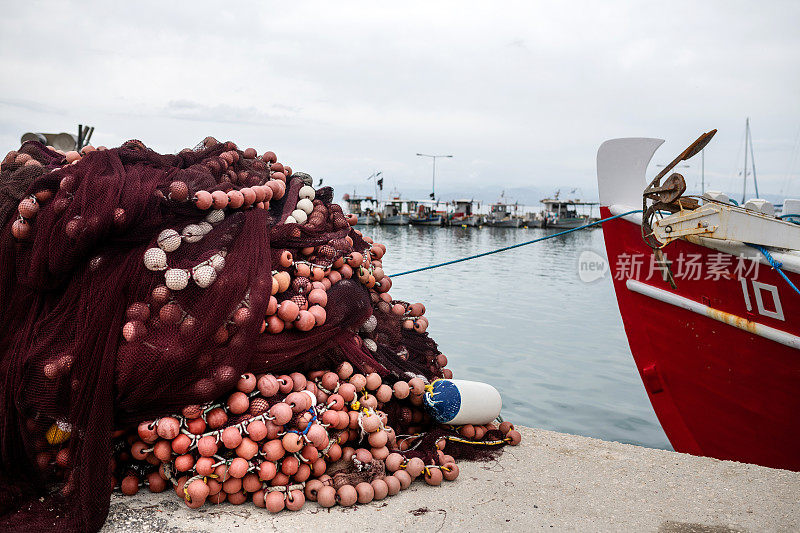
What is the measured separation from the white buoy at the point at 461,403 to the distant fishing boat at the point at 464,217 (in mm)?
66012

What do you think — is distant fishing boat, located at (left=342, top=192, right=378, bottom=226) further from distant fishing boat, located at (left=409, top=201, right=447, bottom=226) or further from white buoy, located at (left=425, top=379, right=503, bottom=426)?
white buoy, located at (left=425, top=379, right=503, bottom=426)

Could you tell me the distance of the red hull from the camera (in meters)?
4.35

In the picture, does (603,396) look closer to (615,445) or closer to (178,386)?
(615,445)

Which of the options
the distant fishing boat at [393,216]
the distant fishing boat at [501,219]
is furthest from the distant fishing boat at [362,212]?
the distant fishing boat at [501,219]

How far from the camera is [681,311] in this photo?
513cm

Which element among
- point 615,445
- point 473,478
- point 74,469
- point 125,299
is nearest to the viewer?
point 74,469

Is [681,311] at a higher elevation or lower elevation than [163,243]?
lower

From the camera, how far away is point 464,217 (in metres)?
71.6

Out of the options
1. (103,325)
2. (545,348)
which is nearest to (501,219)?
(545,348)

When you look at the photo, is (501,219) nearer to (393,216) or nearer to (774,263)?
(393,216)

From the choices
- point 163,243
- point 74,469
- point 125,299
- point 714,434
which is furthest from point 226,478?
point 714,434

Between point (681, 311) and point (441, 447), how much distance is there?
2659mm

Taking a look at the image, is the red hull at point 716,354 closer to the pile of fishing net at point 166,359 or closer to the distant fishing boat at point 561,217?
the pile of fishing net at point 166,359

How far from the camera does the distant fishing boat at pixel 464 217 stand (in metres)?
70.3
